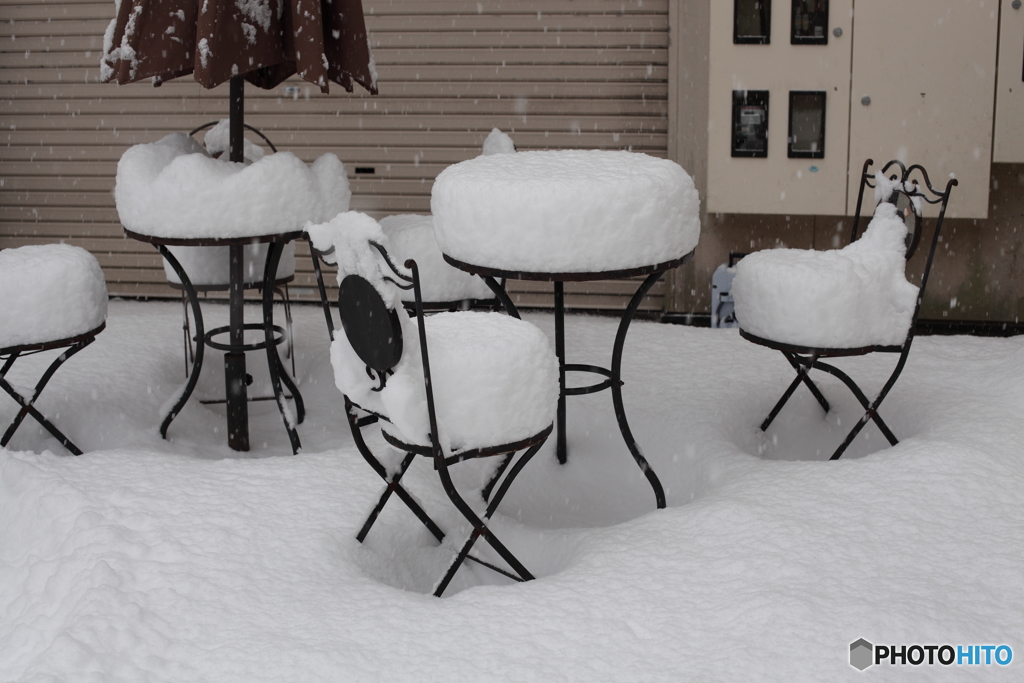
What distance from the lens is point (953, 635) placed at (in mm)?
2490

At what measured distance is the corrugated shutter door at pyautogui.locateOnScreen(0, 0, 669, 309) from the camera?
6012mm

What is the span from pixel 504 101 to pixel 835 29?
1898 millimetres

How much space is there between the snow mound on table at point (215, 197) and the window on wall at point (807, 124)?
266 cm

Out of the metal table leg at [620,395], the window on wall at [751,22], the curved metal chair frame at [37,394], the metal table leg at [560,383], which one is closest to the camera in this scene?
the metal table leg at [620,395]

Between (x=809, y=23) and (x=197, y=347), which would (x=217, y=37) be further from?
(x=809, y=23)

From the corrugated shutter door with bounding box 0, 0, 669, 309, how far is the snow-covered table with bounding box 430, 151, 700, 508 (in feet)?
9.37

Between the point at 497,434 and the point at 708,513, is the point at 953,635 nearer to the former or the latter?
Result: the point at 708,513

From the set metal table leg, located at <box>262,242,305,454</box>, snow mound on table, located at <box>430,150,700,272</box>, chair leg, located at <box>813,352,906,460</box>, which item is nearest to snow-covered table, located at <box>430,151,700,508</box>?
snow mound on table, located at <box>430,150,700,272</box>

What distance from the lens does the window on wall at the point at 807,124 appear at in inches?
210

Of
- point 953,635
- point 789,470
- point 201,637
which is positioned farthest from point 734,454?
point 201,637

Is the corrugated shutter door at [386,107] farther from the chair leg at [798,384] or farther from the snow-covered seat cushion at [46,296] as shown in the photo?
the snow-covered seat cushion at [46,296]

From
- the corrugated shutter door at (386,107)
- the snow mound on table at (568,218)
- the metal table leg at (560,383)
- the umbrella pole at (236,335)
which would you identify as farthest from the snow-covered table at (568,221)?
the corrugated shutter door at (386,107)

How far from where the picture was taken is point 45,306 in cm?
368

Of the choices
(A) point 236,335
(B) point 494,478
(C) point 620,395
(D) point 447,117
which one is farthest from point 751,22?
(B) point 494,478
